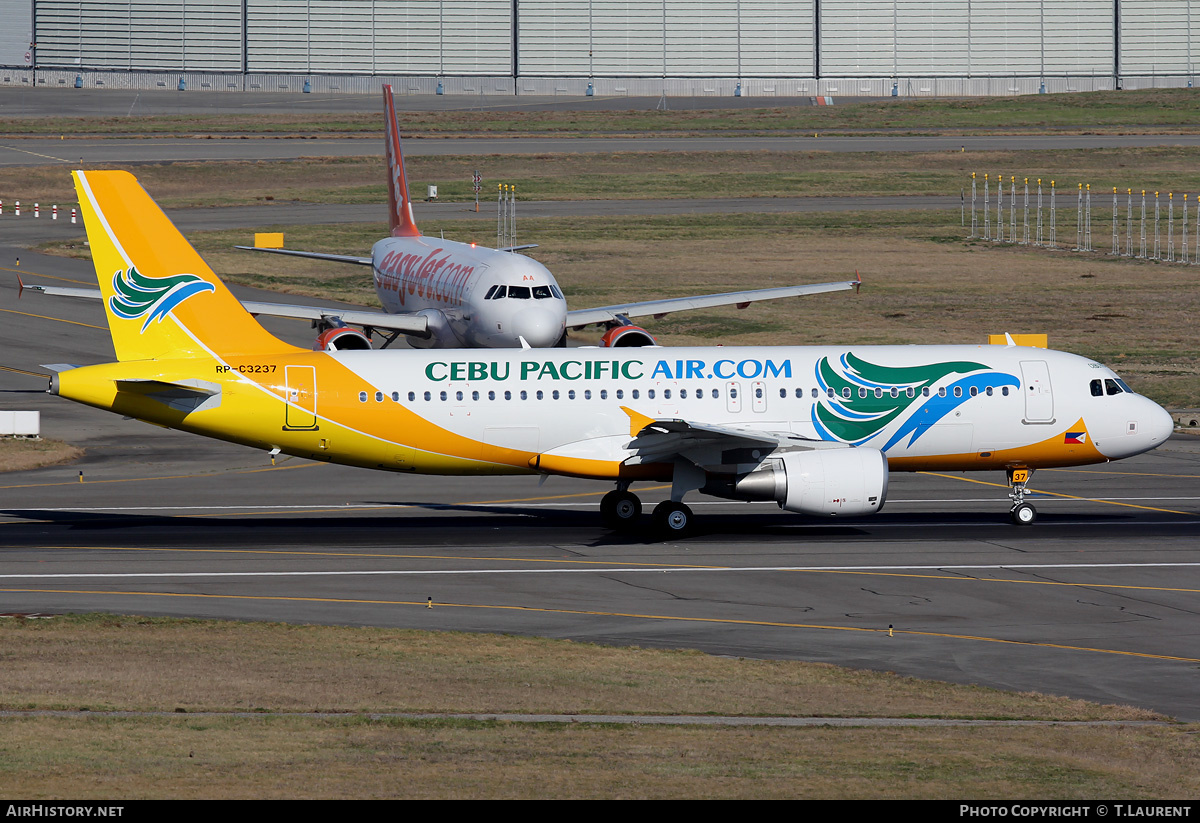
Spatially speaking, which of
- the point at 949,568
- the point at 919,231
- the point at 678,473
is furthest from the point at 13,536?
the point at 919,231

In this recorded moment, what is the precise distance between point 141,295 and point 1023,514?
23260mm

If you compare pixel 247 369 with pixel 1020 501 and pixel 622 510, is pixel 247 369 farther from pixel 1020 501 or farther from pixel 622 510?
pixel 1020 501

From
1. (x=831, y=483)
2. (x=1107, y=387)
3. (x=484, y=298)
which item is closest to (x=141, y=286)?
(x=484, y=298)

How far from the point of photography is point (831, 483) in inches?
1368

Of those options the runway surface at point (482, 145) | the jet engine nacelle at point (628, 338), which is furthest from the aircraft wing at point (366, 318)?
the runway surface at point (482, 145)

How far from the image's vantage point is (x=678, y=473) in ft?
120

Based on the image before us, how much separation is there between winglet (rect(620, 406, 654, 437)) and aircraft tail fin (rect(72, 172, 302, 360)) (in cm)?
997

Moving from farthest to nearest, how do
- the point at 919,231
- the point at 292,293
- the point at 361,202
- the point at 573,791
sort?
the point at 361,202, the point at 919,231, the point at 292,293, the point at 573,791

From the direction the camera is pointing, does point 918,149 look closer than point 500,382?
No

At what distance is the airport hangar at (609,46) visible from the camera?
6791 inches

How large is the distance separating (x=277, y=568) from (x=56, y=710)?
12.5m

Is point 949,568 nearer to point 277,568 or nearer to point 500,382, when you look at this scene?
point 500,382

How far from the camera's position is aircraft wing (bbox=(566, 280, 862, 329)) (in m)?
54.7

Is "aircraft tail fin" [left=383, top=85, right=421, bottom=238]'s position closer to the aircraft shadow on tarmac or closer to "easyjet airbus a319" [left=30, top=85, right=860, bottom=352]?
"easyjet airbus a319" [left=30, top=85, right=860, bottom=352]
